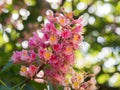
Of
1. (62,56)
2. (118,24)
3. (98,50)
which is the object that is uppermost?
(118,24)

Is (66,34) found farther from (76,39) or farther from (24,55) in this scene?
(24,55)

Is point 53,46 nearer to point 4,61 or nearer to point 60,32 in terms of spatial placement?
point 60,32

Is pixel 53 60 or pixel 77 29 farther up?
pixel 77 29

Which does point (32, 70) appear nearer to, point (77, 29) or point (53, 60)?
point (53, 60)

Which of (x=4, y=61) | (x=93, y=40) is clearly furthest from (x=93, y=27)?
(x=4, y=61)

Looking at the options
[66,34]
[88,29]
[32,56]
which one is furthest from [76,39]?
[88,29]

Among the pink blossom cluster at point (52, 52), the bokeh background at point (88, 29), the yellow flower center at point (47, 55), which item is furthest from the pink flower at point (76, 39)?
the bokeh background at point (88, 29)

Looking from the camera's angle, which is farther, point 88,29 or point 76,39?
point 88,29

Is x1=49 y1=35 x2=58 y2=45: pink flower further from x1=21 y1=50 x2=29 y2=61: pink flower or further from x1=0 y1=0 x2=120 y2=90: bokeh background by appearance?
x1=0 y1=0 x2=120 y2=90: bokeh background
